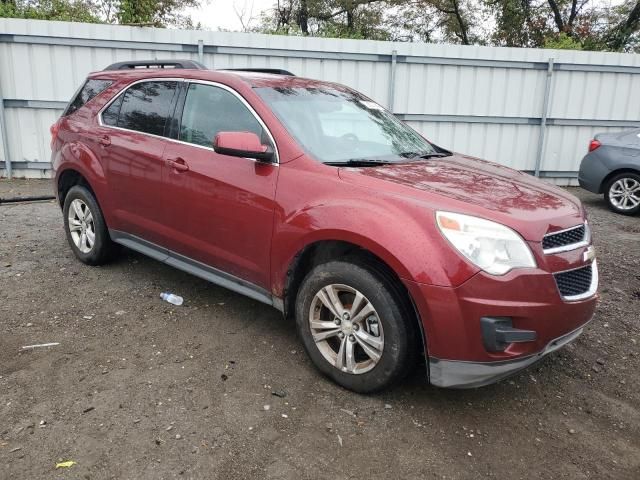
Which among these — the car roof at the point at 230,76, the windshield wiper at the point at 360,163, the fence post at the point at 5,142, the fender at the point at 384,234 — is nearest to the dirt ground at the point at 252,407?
the fender at the point at 384,234

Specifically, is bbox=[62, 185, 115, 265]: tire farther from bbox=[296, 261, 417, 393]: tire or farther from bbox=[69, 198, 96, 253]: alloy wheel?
bbox=[296, 261, 417, 393]: tire

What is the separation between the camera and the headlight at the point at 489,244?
2598 mm

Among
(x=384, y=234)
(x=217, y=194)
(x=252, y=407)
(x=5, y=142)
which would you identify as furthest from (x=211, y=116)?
(x=5, y=142)

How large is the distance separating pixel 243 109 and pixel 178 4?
2677 cm

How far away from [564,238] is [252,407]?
6.24 feet

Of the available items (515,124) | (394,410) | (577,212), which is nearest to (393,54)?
(515,124)

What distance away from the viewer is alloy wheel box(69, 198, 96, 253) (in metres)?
4.91

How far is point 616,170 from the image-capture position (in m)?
8.11

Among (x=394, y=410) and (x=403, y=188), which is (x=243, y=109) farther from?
(x=394, y=410)

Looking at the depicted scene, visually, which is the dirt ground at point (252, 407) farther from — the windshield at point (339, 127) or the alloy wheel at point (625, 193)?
the alloy wheel at point (625, 193)

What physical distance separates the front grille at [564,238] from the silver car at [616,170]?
5815 millimetres

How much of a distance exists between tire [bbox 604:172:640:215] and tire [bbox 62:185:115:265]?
7.13 m

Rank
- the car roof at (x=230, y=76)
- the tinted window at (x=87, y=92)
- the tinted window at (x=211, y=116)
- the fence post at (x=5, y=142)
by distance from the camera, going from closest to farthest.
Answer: the tinted window at (x=211, y=116) < the car roof at (x=230, y=76) < the tinted window at (x=87, y=92) < the fence post at (x=5, y=142)

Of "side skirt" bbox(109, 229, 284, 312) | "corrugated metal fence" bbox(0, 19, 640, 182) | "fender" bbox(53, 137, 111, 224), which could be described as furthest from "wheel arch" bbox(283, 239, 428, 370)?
"corrugated metal fence" bbox(0, 19, 640, 182)
